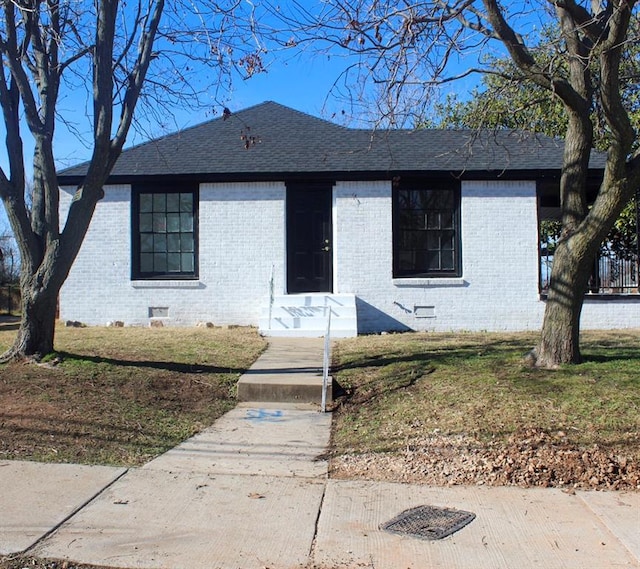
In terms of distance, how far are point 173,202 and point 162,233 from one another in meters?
0.73

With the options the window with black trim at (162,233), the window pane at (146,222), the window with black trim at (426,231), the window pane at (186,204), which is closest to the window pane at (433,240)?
the window with black trim at (426,231)

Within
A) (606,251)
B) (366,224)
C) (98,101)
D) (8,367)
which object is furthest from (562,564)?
(606,251)

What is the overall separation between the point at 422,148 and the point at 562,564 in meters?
12.2

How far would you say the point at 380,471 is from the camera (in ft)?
17.7

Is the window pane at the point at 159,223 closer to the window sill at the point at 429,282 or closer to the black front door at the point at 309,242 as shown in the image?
the black front door at the point at 309,242

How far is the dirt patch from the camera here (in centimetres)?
509

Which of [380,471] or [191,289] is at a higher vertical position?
[191,289]

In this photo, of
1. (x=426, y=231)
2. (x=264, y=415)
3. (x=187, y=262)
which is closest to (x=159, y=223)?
(x=187, y=262)

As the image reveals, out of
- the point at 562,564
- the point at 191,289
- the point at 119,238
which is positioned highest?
the point at 119,238

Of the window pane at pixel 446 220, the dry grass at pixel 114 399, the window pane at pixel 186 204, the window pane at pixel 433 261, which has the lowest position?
→ the dry grass at pixel 114 399

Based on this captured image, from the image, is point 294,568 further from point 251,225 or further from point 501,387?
point 251,225

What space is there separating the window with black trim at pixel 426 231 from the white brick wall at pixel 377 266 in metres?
0.35

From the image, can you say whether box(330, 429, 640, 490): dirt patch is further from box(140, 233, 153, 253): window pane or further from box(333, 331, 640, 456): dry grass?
box(140, 233, 153, 253): window pane

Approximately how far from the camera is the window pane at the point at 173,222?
14.4 meters
